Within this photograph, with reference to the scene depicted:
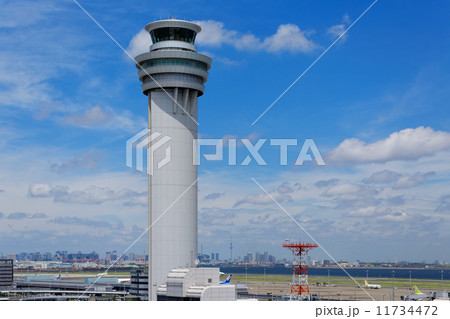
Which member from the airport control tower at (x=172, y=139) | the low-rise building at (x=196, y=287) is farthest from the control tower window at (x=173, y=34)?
the low-rise building at (x=196, y=287)

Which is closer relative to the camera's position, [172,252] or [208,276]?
[208,276]

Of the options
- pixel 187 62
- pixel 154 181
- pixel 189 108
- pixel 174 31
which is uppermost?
pixel 174 31

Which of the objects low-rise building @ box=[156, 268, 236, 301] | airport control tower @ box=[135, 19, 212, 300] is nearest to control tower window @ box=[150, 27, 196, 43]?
airport control tower @ box=[135, 19, 212, 300]

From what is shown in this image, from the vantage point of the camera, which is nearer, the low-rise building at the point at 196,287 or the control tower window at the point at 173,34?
the low-rise building at the point at 196,287

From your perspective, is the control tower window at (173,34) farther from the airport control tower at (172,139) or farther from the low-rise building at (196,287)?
the low-rise building at (196,287)

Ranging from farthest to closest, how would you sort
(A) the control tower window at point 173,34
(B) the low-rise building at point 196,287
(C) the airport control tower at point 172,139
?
(A) the control tower window at point 173,34 < (C) the airport control tower at point 172,139 < (B) the low-rise building at point 196,287
